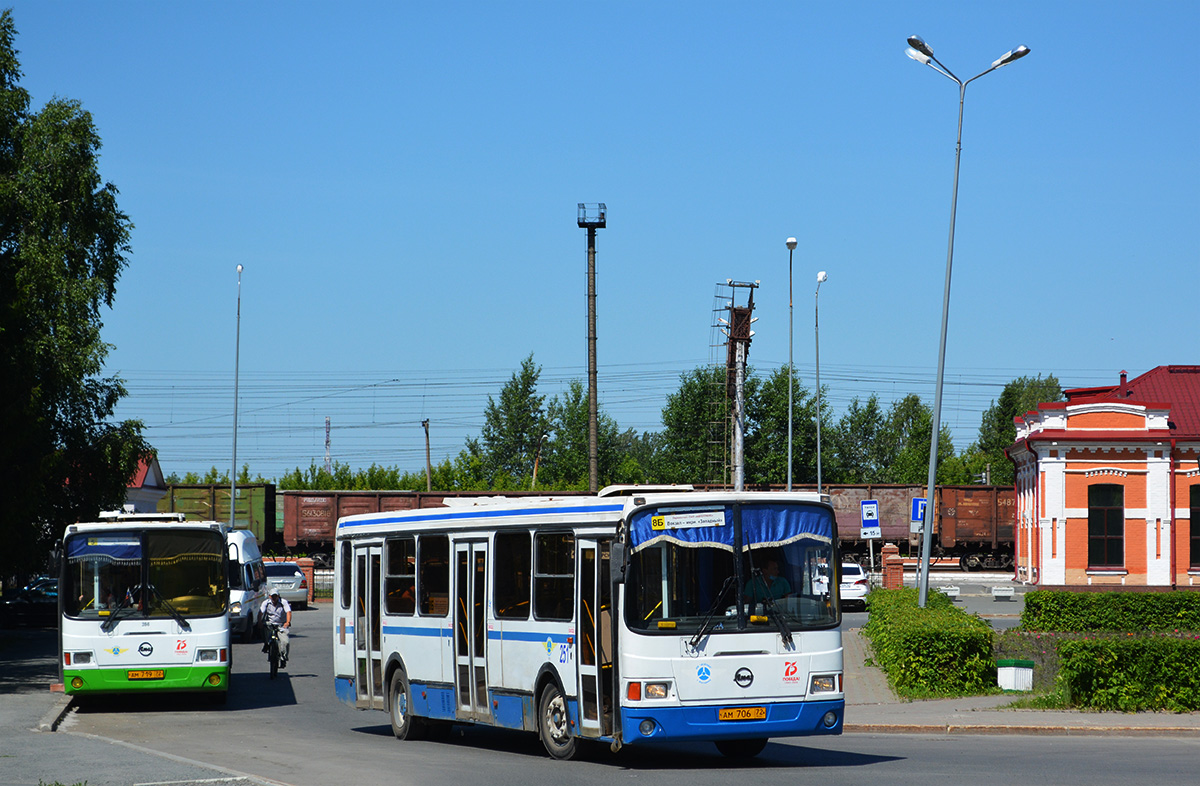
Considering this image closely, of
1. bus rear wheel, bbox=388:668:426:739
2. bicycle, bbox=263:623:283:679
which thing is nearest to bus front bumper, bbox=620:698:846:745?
bus rear wheel, bbox=388:668:426:739

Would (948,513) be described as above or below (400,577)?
below

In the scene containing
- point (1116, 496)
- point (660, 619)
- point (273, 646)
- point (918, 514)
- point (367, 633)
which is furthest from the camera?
point (1116, 496)

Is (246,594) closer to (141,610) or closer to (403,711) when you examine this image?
(141,610)

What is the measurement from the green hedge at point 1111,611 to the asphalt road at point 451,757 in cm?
1374

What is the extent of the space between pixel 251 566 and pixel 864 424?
265ft

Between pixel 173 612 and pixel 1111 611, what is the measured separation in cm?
1929

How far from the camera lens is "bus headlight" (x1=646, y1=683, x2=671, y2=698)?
1228cm

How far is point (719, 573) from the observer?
12617mm

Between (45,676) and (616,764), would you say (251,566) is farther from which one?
(616,764)


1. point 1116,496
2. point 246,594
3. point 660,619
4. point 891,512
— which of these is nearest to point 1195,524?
point 1116,496

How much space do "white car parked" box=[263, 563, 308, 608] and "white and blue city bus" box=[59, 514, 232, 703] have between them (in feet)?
75.3

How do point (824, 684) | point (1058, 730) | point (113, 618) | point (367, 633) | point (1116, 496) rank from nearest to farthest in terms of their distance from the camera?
point (824, 684) < point (1058, 730) < point (367, 633) < point (113, 618) < point (1116, 496)

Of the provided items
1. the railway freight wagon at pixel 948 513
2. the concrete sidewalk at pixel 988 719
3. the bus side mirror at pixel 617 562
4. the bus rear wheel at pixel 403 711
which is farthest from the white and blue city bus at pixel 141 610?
the railway freight wagon at pixel 948 513

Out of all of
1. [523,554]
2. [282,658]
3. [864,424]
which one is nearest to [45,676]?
[282,658]
